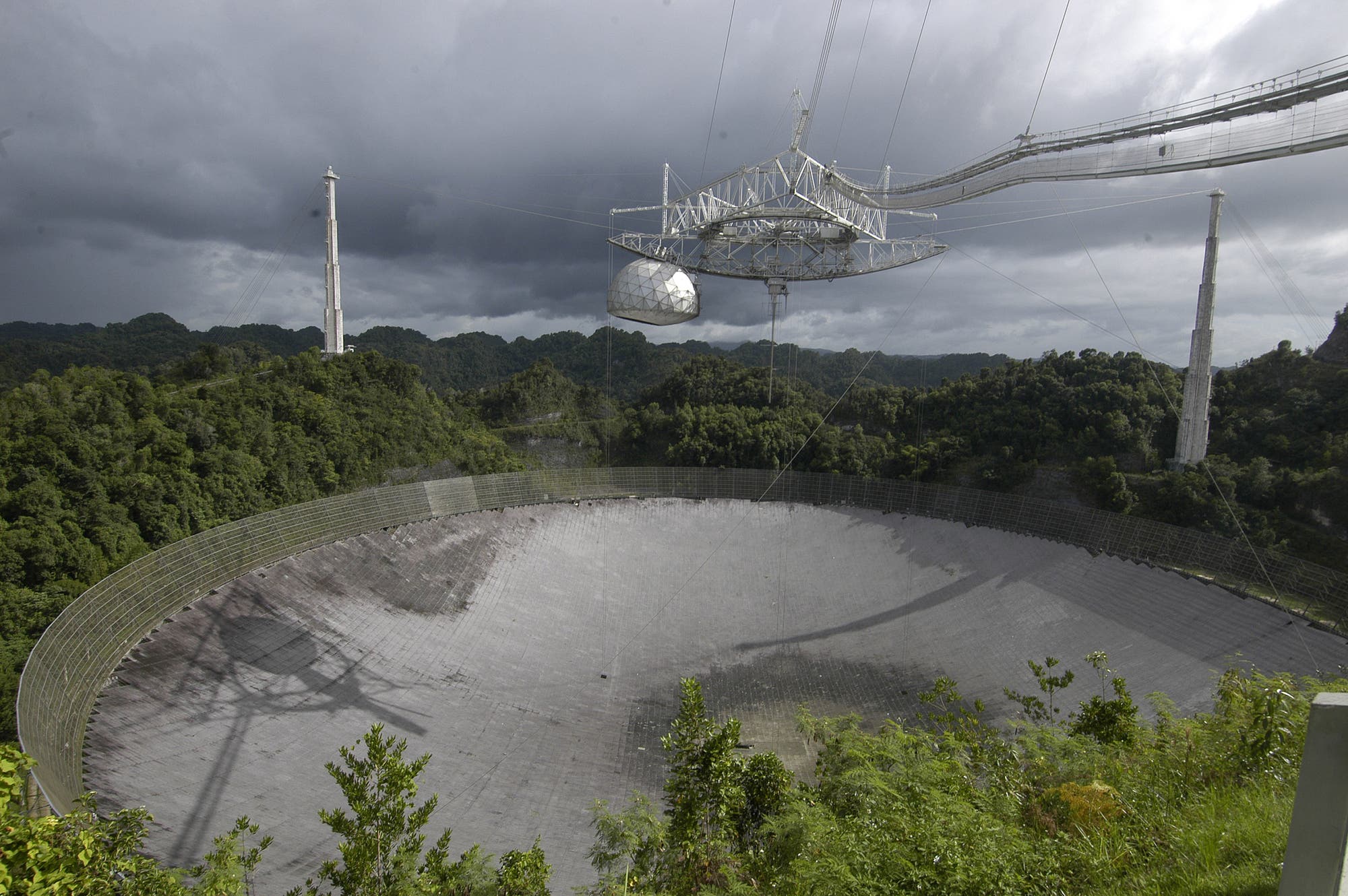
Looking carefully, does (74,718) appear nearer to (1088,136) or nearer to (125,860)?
(125,860)

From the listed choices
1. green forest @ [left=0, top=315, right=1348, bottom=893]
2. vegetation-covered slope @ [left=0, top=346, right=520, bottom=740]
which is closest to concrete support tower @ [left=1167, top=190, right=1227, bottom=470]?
green forest @ [left=0, top=315, right=1348, bottom=893]

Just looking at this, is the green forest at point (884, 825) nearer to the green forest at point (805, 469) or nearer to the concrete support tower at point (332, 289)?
the green forest at point (805, 469)

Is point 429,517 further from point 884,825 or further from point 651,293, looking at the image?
point 884,825

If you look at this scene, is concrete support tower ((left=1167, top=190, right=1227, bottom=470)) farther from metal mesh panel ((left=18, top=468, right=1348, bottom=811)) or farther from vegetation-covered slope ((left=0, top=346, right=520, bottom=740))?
vegetation-covered slope ((left=0, top=346, right=520, bottom=740))

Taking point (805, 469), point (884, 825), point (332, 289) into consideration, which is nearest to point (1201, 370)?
point (805, 469)

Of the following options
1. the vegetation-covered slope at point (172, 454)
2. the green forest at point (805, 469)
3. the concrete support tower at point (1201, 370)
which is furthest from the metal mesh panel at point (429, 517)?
the concrete support tower at point (1201, 370)

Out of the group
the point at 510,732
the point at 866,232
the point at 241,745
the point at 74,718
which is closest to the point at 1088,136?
the point at 866,232
